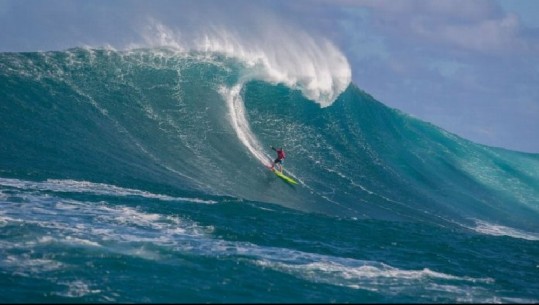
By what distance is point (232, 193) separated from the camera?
68.0ft

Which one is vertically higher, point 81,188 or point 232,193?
point 232,193

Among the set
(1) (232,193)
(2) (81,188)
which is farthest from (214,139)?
(2) (81,188)

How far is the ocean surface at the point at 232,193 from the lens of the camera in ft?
39.6

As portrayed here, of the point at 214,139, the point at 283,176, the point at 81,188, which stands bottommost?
the point at 81,188

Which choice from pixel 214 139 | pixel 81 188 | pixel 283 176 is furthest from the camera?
pixel 214 139

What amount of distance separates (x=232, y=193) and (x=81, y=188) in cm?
445

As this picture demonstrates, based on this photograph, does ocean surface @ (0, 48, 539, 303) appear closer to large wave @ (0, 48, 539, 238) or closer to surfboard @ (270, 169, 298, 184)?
large wave @ (0, 48, 539, 238)

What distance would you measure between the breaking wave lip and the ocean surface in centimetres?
7

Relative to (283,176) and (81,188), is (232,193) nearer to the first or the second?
(283,176)

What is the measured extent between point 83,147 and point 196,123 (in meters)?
4.80

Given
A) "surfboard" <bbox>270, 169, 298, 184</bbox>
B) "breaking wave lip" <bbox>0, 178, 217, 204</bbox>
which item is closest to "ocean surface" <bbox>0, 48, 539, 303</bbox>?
"breaking wave lip" <bbox>0, 178, 217, 204</bbox>


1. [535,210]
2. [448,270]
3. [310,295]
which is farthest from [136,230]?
[535,210]

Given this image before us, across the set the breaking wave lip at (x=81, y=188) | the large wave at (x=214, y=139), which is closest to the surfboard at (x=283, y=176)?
the large wave at (x=214, y=139)

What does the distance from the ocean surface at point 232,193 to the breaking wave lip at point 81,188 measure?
72 mm
